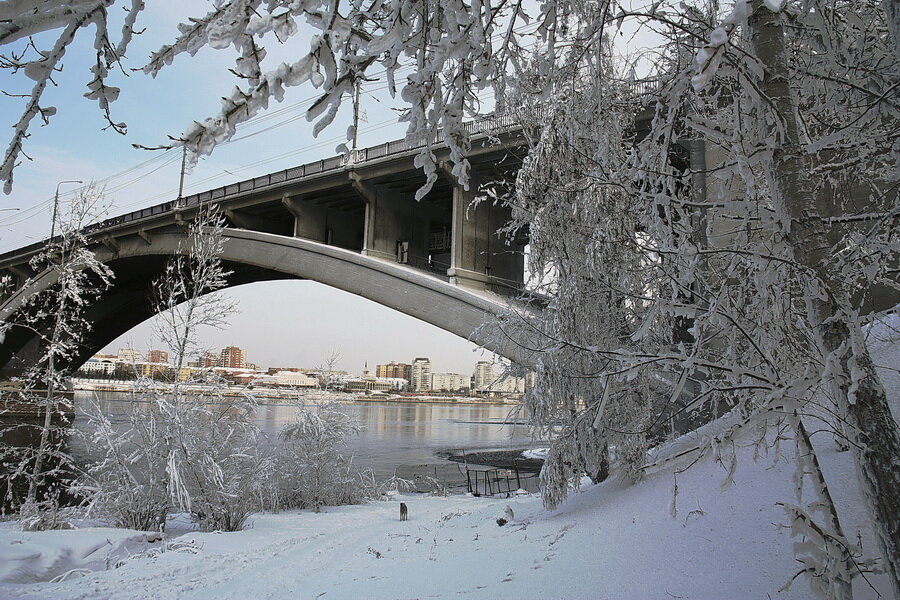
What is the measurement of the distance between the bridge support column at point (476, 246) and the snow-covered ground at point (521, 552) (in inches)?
383

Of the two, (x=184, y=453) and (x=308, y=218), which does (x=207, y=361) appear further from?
(x=308, y=218)

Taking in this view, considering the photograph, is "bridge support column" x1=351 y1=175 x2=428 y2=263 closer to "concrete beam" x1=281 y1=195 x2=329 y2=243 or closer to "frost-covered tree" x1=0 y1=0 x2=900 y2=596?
"concrete beam" x1=281 y1=195 x2=329 y2=243

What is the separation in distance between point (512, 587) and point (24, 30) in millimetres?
4050

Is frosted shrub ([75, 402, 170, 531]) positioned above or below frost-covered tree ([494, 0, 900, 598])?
below

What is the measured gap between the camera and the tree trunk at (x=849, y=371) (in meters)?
2.34

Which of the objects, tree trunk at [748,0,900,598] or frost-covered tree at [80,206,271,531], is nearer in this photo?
tree trunk at [748,0,900,598]

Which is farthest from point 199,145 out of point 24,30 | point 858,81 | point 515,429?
point 515,429

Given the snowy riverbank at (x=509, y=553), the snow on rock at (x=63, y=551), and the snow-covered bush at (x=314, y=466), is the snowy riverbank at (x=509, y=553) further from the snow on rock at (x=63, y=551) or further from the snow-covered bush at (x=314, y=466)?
the snow-covered bush at (x=314, y=466)

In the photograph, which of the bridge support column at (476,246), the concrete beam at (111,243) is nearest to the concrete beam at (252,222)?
the concrete beam at (111,243)

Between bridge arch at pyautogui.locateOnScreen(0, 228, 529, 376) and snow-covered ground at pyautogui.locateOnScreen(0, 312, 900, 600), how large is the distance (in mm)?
2605

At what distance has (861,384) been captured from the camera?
95.7 inches

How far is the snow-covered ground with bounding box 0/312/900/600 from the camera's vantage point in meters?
3.58

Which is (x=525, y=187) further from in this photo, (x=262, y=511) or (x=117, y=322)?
(x=117, y=322)

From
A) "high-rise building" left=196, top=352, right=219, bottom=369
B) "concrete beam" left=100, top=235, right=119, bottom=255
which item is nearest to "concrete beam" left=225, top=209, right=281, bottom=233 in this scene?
"concrete beam" left=100, top=235, right=119, bottom=255
